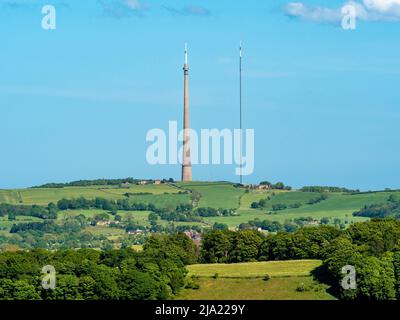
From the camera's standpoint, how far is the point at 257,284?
153 metres

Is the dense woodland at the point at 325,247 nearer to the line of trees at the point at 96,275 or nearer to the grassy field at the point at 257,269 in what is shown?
the grassy field at the point at 257,269

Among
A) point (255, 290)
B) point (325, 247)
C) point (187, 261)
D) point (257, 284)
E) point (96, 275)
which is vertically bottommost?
point (255, 290)

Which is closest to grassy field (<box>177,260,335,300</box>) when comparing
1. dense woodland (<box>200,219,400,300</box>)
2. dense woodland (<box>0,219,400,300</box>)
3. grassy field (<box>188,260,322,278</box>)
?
grassy field (<box>188,260,322,278</box>)

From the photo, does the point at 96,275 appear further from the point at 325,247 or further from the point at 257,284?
A: the point at 325,247

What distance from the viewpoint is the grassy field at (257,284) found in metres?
148

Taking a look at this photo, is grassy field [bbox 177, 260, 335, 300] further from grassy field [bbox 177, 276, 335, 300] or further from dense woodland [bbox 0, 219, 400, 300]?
dense woodland [bbox 0, 219, 400, 300]

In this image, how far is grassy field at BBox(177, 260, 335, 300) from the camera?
487 ft

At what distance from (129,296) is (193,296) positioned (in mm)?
6673

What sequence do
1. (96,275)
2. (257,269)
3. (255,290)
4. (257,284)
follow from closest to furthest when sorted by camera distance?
(96,275), (255,290), (257,284), (257,269)

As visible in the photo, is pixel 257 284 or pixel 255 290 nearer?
pixel 255 290

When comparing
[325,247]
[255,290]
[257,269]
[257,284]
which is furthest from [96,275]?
[325,247]
